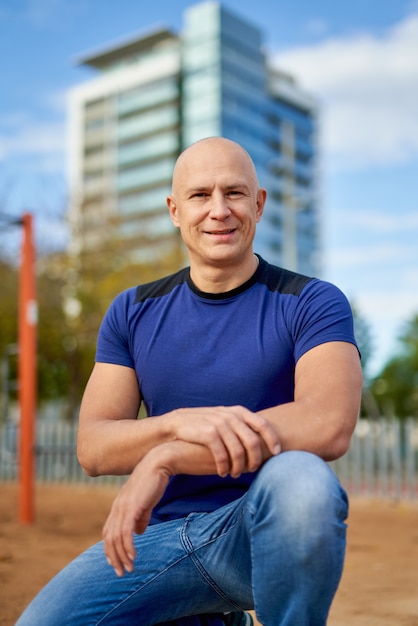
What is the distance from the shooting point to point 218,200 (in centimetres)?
246

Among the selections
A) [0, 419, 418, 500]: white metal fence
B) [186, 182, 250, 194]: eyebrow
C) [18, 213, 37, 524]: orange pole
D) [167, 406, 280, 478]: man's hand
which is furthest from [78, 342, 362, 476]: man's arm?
[0, 419, 418, 500]: white metal fence

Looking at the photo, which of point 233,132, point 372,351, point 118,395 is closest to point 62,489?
point 372,351

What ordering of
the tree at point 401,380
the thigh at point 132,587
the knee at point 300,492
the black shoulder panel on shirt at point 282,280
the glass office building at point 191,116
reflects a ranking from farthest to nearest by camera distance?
the glass office building at point 191,116 < the tree at point 401,380 < the black shoulder panel on shirt at point 282,280 < the thigh at point 132,587 < the knee at point 300,492

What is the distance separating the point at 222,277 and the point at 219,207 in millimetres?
226

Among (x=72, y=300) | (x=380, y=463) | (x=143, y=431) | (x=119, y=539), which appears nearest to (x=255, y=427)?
(x=143, y=431)

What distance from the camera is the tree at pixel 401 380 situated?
34.9 meters

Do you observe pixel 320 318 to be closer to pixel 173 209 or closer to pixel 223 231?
pixel 223 231

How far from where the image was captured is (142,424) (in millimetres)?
2146

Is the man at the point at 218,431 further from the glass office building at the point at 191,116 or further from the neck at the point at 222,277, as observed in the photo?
the glass office building at the point at 191,116

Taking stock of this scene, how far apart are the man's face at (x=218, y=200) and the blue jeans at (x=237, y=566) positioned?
0.79 m

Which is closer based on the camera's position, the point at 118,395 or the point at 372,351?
the point at 118,395

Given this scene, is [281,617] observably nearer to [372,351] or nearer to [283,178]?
[372,351]

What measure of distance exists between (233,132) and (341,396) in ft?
245

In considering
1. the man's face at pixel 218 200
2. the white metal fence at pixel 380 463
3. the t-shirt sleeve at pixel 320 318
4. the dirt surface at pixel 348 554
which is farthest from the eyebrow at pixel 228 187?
the white metal fence at pixel 380 463
